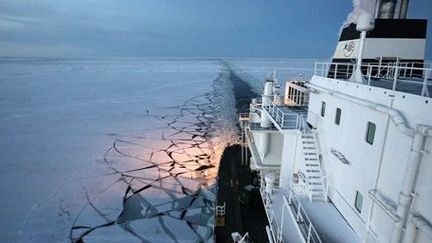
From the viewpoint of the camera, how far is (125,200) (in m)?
11.4

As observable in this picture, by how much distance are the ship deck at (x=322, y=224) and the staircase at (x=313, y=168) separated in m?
0.25

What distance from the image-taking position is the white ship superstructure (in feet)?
15.1

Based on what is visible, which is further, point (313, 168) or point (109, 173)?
point (109, 173)

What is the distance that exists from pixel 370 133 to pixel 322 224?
2.58 m

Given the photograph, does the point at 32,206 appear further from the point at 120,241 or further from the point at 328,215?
the point at 328,215

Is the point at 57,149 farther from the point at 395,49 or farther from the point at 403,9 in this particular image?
the point at 403,9

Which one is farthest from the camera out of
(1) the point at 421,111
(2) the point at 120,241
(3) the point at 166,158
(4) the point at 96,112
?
(4) the point at 96,112

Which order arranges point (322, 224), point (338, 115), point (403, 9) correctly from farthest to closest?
point (403, 9) → point (338, 115) → point (322, 224)

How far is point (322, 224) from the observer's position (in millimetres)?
7227

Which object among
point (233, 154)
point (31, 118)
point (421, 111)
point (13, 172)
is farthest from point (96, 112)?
point (421, 111)

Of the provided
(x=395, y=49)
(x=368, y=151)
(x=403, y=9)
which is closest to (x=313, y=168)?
(x=368, y=151)

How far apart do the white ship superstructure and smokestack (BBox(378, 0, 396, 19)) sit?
0.04 metres

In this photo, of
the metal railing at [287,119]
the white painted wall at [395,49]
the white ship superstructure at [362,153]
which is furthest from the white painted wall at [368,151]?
the white painted wall at [395,49]

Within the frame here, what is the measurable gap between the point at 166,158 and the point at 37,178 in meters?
5.86
